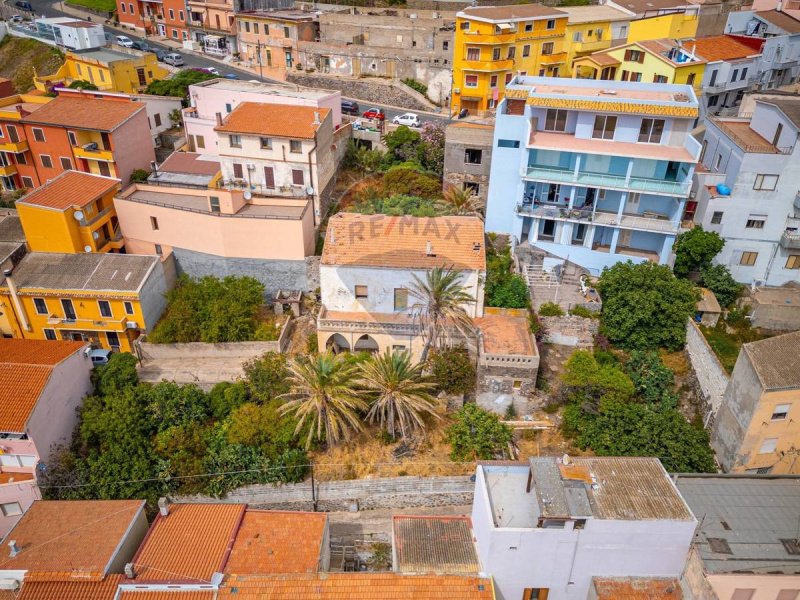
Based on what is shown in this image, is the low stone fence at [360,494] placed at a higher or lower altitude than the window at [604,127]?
lower

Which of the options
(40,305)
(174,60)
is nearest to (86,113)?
(40,305)

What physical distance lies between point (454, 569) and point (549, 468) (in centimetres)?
537

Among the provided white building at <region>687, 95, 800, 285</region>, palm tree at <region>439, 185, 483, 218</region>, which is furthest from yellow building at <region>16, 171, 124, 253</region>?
white building at <region>687, 95, 800, 285</region>

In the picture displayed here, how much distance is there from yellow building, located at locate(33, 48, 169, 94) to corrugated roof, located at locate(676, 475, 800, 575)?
63447 mm

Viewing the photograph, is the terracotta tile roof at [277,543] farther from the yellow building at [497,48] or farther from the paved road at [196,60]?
the yellow building at [497,48]

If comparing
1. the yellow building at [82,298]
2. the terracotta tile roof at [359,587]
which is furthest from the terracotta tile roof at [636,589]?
the yellow building at [82,298]

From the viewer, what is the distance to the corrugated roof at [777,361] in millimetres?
26172

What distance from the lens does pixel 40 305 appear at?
126 feet

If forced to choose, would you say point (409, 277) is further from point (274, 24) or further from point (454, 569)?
point (274, 24)

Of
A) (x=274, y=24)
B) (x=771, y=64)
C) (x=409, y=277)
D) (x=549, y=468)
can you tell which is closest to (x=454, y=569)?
(x=549, y=468)

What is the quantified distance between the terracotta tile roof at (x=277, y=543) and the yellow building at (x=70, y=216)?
24.8 m

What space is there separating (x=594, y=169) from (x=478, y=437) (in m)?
19.6

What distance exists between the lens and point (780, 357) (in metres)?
27.0

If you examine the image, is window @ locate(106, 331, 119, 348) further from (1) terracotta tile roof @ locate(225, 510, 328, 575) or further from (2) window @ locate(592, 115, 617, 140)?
(2) window @ locate(592, 115, 617, 140)
